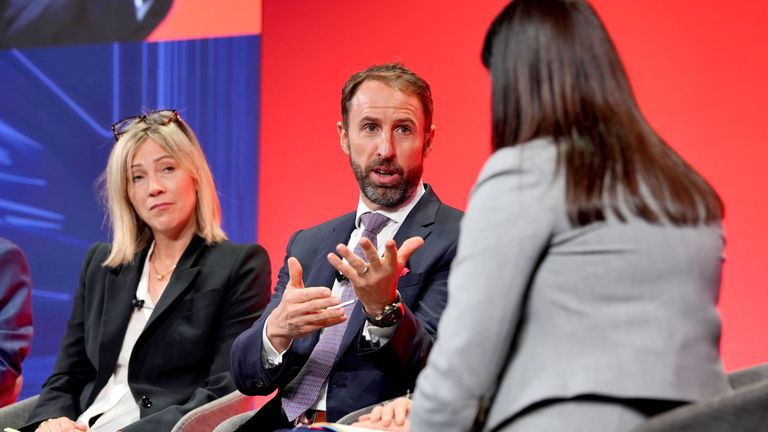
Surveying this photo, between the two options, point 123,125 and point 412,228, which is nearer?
point 412,228

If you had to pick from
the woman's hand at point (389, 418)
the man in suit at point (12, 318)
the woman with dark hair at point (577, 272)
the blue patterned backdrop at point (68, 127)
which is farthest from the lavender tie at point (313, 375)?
the blue patterned backdrop at point (68, 127)

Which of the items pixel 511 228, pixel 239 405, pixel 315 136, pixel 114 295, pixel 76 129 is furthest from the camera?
pixel 76 129

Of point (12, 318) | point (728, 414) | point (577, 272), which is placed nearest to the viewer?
point (728, 414)

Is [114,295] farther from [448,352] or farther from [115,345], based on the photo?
[448,352]

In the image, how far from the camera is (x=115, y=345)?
10.5ft

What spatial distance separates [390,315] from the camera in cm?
Answer: 234

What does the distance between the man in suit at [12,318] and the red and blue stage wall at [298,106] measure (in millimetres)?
1346

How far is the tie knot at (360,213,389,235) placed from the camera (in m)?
2.85

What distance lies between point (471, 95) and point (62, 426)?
7.13 feet

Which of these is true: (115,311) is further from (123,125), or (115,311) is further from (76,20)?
(76,20)

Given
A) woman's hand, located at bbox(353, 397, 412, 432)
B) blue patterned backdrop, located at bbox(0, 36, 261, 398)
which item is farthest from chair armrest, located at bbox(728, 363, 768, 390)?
blue patterned backdrop, located at bbox(0, 36, 261, 398)

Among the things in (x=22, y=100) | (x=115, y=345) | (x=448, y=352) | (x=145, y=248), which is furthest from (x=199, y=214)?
(x=22, y=100)

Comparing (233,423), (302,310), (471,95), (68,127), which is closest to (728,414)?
(302,310)

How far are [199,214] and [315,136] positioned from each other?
1233 millimetres
